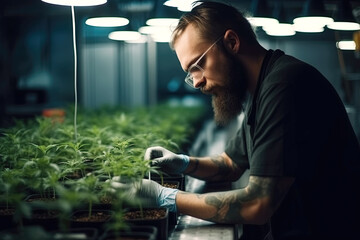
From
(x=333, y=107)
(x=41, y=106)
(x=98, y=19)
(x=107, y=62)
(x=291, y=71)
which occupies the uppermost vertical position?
(x=98, y=19)

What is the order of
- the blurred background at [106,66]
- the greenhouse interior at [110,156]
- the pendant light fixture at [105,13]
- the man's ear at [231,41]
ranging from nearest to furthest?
the greenhouse interior at [110,156], the man's ear at [231,41], the pendant light fixture at [105,13], the blurred background at [106,66]

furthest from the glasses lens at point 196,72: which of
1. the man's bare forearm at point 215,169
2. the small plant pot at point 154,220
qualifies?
the small plant pot at point 154,220

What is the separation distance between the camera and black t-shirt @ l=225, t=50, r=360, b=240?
5.28 feet

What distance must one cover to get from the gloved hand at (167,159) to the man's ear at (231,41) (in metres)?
0.61

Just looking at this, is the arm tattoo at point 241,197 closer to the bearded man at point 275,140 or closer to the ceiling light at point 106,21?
the bearded man at point 275,140

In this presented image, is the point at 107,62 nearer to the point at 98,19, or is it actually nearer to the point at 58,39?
the point at 58,39

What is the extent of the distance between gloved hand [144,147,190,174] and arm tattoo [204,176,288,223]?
46cm

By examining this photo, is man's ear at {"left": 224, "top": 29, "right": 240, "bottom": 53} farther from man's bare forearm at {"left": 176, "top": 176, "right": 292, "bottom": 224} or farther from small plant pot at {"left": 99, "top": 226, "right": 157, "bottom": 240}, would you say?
small plant pot at {"left": 99, "top": 226, "right": 157, "bottom": 240}

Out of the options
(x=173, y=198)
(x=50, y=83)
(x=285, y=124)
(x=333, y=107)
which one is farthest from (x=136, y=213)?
(x=50, y=83)

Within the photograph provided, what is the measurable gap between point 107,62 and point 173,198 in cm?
817

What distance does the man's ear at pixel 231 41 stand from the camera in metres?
1.96

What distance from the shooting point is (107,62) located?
9.60 meters

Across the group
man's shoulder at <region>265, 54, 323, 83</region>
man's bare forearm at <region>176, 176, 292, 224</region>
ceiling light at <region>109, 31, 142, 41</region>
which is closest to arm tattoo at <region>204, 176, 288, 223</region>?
man's bare forearm at <region>176, 176, 292, 224</region>

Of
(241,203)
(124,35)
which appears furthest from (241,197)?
(124,35)
